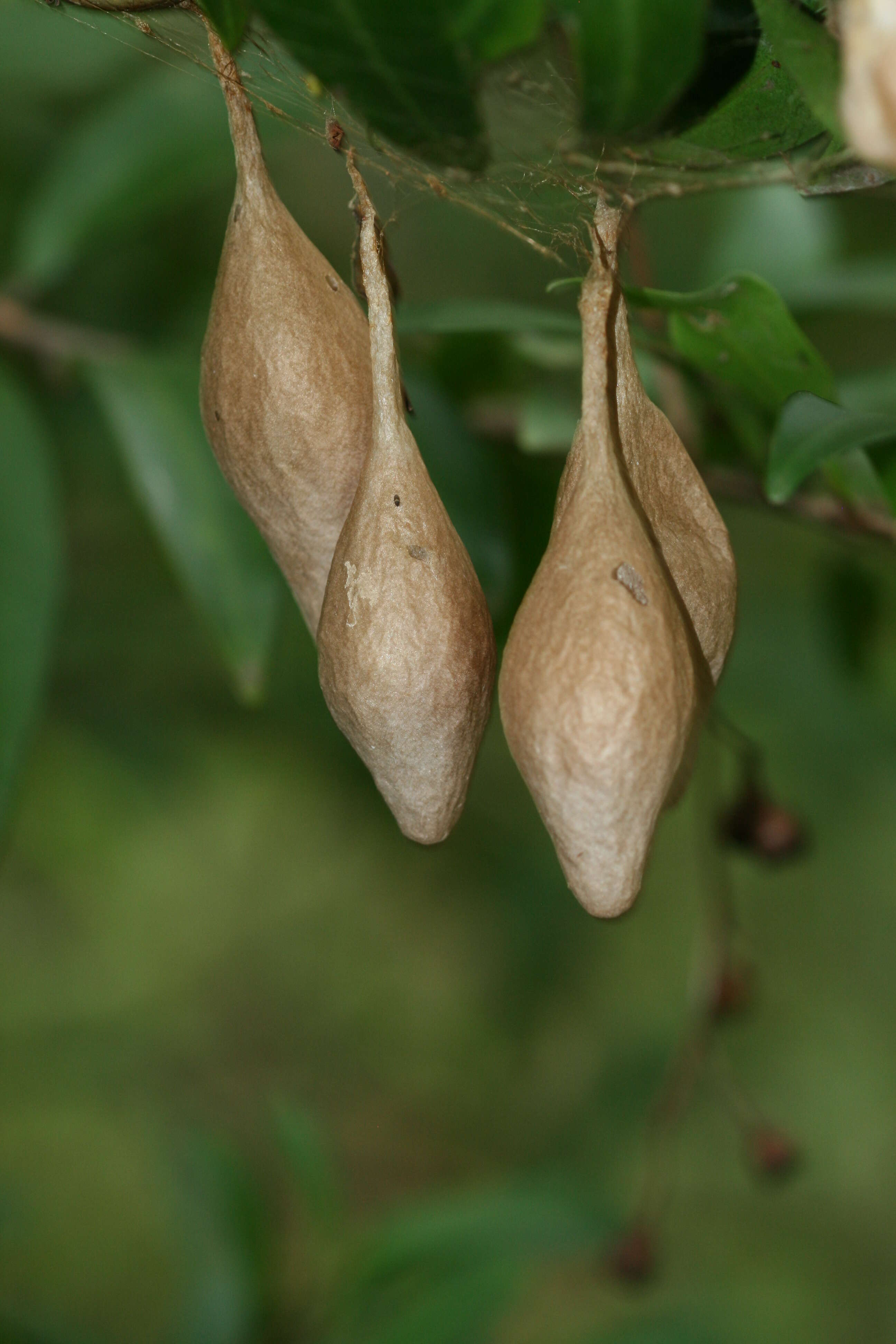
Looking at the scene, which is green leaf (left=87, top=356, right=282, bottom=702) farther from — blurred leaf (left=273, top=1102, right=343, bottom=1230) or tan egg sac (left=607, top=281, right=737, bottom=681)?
blurred leaf (left=273, top=1102, right=343, bottom=1230)

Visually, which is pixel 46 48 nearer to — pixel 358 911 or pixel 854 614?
pixel 854 614

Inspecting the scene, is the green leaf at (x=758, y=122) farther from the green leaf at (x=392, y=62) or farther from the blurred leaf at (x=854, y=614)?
the blurred leaf at (x=854, y=614)

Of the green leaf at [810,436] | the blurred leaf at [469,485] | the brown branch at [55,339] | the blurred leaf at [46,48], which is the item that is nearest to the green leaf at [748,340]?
the green leaf at [810,436]

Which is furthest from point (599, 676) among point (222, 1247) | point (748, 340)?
point (222, 1247)

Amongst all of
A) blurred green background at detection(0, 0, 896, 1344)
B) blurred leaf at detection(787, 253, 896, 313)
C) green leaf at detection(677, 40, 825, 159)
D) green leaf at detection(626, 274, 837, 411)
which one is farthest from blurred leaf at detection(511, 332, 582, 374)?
green leaf at detection(677, 40, 825, 159)

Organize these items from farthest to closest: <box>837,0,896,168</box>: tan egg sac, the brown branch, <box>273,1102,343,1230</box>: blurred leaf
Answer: <box>273,1102,343,1230</box>: blurred leaf → the brown branch → <box>837,0,896,168</box>: tan egg sac

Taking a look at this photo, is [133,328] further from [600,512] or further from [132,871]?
[600,512]

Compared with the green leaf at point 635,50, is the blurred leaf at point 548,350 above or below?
below
